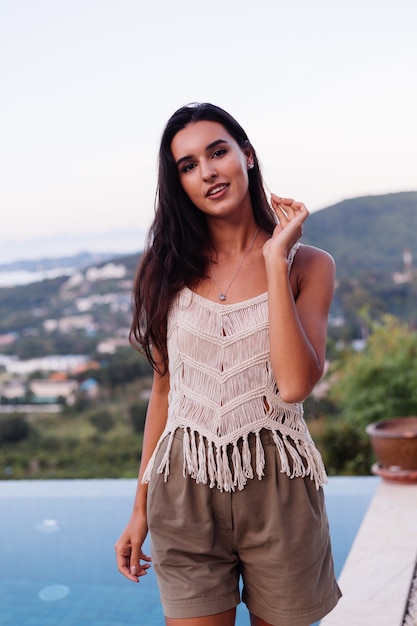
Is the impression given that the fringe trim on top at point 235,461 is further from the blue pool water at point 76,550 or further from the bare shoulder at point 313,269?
the blue pool water at point 76,550

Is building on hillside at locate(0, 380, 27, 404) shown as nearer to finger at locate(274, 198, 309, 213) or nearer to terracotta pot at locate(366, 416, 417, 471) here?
terracotta pot at locate(366, 416, 417, 471)

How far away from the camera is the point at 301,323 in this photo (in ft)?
4.91

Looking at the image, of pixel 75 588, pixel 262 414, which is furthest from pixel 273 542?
pixel 75 588

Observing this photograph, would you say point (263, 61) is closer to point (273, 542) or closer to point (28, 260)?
point (28, 260)

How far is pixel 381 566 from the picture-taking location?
3.44m

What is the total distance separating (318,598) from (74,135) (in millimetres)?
10592

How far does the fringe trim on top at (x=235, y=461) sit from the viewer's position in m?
1.46

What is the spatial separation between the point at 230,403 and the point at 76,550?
11.5 feet

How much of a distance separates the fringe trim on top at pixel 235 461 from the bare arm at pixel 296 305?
11cm

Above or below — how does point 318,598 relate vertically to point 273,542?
below

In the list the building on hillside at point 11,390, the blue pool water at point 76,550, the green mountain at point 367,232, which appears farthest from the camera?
the building on hillside at point 11,390

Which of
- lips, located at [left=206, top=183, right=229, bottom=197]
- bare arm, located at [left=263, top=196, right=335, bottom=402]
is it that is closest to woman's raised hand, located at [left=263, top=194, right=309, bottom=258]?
bare arm, located at [left=263, top=196, right=335, bottom=402]

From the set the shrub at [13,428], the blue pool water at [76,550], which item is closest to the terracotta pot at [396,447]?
the blue pool water at [76,550]

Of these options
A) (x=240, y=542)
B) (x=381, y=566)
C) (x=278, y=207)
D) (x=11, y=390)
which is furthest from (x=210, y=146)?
(x=11, y=390)
